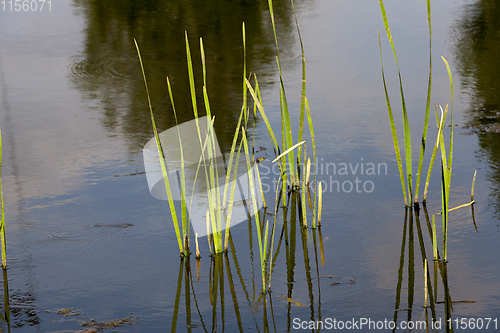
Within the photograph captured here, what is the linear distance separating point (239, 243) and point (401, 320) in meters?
0.90

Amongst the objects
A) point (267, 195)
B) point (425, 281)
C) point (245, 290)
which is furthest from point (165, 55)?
point (425, 281)

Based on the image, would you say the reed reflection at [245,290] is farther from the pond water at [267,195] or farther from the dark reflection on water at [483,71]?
the dark reflection on water at [483,71]

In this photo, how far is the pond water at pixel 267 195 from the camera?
2.08 metres

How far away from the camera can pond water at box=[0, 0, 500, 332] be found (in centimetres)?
208

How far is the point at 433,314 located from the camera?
196cm

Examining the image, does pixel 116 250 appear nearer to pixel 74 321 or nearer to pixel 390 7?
pixel 74 321

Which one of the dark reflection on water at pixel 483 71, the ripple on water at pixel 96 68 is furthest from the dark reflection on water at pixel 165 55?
the dark reflection on water at pixel 483 71

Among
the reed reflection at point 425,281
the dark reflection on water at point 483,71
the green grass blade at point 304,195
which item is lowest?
the reed reflection at point 425,281

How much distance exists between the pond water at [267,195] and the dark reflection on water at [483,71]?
0.08ft

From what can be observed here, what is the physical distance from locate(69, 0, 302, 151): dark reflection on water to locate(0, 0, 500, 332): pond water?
0.11ft

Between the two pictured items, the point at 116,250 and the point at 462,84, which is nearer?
the point at 116,250

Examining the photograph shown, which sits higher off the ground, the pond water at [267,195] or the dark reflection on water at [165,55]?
the dark reflection on water at [165,55]

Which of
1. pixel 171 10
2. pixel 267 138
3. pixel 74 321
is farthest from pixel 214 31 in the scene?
pixel 74 321

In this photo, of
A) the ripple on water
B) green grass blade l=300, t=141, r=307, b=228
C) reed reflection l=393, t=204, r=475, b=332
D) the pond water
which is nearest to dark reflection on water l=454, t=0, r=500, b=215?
the pond water
